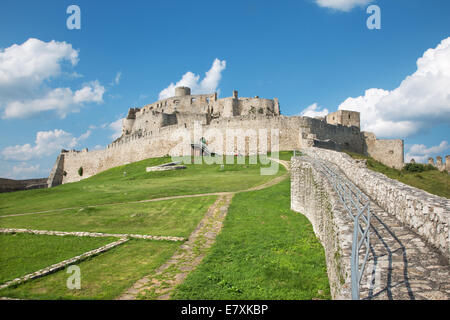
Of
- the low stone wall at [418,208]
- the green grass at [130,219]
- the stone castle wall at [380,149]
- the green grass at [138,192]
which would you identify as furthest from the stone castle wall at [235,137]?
the low stone wall at [418,208]

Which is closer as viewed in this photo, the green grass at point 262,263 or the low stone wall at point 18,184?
the green grass at point 262,263

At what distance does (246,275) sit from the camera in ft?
26.7

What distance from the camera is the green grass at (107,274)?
739 centimetres

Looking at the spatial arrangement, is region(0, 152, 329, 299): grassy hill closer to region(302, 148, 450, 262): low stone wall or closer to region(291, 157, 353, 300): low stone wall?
Answer: region(291, 157, 353, 300): low stone wall

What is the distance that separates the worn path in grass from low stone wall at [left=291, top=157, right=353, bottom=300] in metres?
3.98

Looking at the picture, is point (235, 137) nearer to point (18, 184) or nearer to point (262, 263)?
point (262, 263)

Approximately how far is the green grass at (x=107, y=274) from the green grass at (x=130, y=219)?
195 cm

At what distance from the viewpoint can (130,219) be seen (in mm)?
15328

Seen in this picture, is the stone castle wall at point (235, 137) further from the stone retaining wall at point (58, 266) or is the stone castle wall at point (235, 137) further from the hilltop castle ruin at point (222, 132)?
the stone retaining wall at point (58, 266)

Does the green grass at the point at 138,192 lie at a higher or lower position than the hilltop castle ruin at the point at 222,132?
lower

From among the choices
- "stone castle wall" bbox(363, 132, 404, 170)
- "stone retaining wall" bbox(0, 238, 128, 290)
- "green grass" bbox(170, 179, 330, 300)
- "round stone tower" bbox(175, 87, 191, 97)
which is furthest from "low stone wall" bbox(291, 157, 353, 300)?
"round stone tower" bbox(175, 87, 191, 97)

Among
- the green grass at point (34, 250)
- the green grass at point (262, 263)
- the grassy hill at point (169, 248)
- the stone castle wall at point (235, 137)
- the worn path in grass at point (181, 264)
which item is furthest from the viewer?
the stone castle wall at point (235, 137)

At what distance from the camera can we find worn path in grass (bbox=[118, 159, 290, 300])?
737 centimetres
